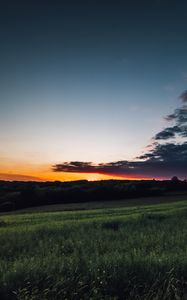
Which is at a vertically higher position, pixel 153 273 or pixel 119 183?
pixel 119 183

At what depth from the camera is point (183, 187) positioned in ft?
202

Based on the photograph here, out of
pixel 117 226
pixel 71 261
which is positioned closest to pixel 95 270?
pixel 71 261

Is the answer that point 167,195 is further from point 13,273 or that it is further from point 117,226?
point 13,273

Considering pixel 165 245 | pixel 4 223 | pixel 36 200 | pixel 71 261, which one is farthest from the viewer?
pixel 36 200

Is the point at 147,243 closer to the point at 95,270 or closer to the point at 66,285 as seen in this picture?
the point at 95,270

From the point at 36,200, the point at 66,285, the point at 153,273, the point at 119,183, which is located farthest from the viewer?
the point at 119,183

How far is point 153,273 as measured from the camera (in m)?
8.22

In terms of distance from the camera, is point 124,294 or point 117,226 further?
point 117,226

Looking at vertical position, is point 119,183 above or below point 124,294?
above

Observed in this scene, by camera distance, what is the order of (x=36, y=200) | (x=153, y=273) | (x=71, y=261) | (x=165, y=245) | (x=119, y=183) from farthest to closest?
(x=119, y=183) → (x=36, y=200) → (x=165, y=245) → (x=71, y=261) → (x=153, y=273)

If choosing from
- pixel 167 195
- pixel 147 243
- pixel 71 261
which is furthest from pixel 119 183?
pixel 71 261

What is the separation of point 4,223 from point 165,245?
13960mm

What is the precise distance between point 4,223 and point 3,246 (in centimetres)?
1142

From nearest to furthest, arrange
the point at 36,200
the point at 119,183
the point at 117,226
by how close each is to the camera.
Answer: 1. the point at 117,226
2. the point at 36,200
3. the point at 119,183
